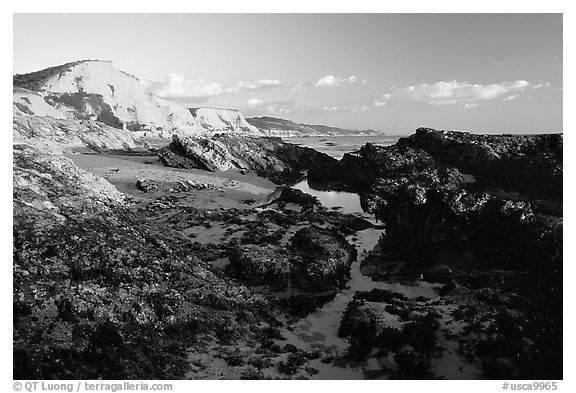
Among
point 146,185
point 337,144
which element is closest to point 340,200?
point 146,185

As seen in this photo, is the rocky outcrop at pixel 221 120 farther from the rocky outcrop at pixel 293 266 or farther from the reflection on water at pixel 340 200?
the rocky outcrop at pixel 293 266

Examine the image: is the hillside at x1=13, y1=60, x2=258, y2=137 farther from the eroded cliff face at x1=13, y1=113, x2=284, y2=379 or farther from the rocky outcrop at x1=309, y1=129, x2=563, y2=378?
the eroded cliff face at x1=13, y1=113, x2=284, y2=379

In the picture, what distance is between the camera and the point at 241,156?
50906 mm

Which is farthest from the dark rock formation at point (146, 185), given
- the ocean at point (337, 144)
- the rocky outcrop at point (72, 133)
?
the ocean at point (337, 144)

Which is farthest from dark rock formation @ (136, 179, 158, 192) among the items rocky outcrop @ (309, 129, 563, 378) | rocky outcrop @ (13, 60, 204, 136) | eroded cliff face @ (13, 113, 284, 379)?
rocky outcrop @ (13, 60, 204, 136)

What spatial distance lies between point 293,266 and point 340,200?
63.7ft

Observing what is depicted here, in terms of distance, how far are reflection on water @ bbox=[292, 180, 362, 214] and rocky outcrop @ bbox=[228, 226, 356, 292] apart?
12.0m

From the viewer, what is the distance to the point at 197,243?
21.3 m

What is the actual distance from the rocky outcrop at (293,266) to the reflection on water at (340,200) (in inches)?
473

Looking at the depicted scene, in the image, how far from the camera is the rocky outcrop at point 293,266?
1753 cm

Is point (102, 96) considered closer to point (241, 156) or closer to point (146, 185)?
point (241, 156)
